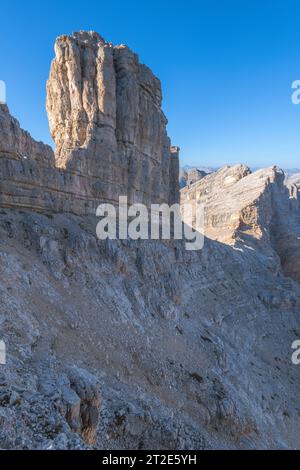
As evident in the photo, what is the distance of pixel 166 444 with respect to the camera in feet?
75.0

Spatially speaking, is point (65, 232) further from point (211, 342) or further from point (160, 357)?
point (211, 342)

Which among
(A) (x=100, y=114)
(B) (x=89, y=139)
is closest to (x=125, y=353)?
(B) (x=89, y=139)

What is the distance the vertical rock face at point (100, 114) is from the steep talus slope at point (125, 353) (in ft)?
30.2

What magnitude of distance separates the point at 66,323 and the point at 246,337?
38.6 m

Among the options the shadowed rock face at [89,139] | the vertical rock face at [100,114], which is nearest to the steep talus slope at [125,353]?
the shadowed rock face at [89,139]

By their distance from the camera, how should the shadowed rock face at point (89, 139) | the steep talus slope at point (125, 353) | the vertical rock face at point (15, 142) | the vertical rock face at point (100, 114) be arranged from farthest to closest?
the vertical rock face at point (100, 114)
the shadowed rock face at point (89, 139)
the vertical rock face at point (15, 142)
the steep talus slope at point (125, 353)

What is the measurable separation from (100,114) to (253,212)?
71.5 metres

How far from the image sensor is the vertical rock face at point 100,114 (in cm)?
4660

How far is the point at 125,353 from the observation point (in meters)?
29.9

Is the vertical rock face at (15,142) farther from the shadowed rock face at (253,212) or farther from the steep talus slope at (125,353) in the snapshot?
the shadowed rock face at (253,212)

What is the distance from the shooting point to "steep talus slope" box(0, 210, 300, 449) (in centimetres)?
1728

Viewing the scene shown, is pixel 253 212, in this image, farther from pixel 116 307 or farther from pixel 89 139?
pixel 116 307

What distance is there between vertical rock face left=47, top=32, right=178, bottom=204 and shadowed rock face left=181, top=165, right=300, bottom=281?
49.7 m
